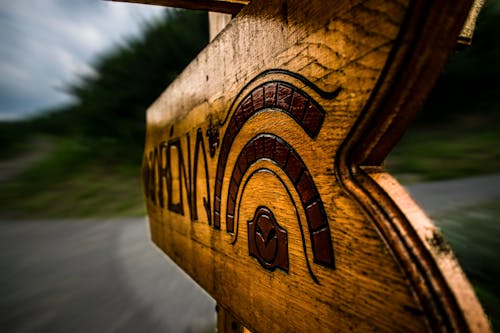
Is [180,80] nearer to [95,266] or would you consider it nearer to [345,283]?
[345,283]

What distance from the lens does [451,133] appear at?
6383 millimetres

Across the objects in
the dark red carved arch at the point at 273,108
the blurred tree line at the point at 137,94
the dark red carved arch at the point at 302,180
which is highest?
the blurred tree line at the point at 137,94

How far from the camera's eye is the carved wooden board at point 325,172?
0.23 m

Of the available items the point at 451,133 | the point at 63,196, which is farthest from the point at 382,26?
the point at 451,133

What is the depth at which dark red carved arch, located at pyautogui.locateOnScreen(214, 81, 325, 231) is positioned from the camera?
315 millimetres

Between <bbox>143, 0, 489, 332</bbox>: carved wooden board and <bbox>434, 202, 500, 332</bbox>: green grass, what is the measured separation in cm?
132

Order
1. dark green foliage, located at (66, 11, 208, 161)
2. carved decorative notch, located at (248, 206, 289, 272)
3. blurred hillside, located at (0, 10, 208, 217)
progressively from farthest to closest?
1. dark green foliage, located at (66, 11, 208, 161)
2. blurred hillside, located at (0, 10, 208, 217)
3. carved decorative notch, located at (248, 206, 289, 272)

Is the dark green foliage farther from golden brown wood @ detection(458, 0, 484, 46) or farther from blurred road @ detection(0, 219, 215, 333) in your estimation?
golden brown wood @ detection(458, 0, 484, 46)

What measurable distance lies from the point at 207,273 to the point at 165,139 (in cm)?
40

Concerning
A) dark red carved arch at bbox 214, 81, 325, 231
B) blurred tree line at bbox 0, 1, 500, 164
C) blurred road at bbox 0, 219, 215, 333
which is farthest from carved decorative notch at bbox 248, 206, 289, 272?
blurred tree line at bbox 0, 1, 500, 164

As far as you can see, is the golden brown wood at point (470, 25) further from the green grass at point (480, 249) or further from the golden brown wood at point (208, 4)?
the green grass at point (480, 249)

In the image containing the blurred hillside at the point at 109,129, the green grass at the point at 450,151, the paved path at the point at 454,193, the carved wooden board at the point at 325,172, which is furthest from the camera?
the blurred hillside at the point at 109,129

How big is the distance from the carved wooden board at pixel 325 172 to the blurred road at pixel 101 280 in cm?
178

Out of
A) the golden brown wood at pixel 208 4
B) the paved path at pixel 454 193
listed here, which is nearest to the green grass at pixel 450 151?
the paved path at pixel 454 193
